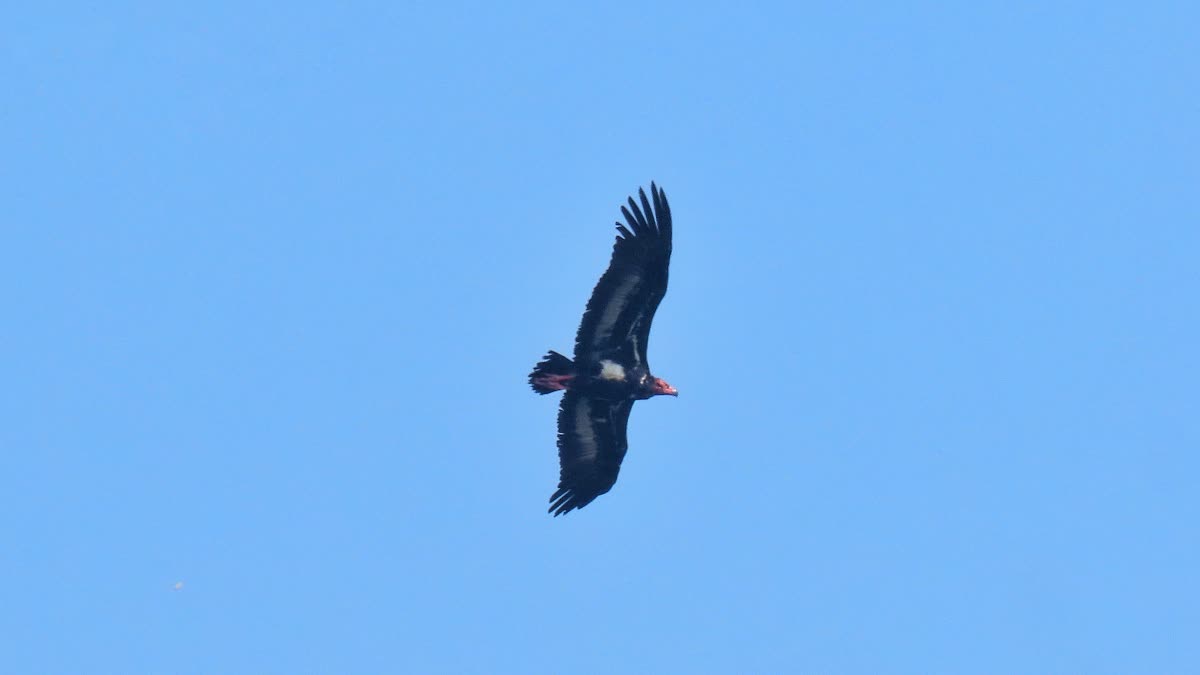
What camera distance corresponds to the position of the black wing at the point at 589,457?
39750mm

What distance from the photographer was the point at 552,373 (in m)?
37.3

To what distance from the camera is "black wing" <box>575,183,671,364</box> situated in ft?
122

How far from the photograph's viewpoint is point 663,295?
37625 mm

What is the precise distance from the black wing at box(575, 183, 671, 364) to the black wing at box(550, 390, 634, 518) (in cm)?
214

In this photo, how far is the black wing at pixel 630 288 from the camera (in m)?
37.1

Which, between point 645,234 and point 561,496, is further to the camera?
point 561,496

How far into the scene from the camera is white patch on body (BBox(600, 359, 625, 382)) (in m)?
38.1

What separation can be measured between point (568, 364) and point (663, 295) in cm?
237

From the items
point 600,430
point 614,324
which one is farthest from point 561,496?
point 614,324

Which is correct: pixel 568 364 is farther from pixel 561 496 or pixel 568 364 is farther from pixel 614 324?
pixel 561 496

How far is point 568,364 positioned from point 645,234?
9.84 feet

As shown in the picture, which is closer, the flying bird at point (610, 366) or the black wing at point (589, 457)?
the flying bird at point (610, 366)

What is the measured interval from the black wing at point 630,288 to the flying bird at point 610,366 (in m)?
0.02

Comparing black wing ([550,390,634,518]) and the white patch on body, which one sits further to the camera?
black wing ([550,390,634,518])
